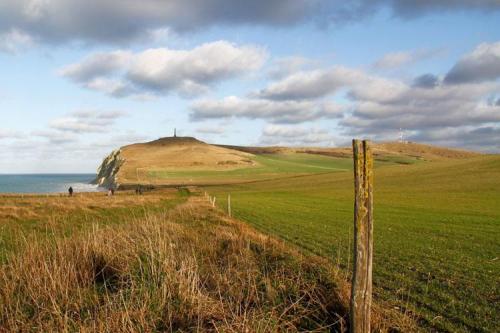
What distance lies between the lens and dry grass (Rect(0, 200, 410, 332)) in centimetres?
794

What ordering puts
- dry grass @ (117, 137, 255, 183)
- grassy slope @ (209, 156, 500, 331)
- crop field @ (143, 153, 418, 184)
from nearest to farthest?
grassy slope @ (209, 156, 500, 331) → crop field @ (143, 153, 418, 184) → dry grass @ (117, 137, 255, 183)

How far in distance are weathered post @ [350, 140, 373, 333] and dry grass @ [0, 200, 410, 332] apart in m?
0.53

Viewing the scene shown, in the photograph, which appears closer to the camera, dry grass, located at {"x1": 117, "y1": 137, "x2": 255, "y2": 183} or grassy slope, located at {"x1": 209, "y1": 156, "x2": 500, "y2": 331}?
grassy slope, located at {"x1": 209, "y1": 156, "x2": 500, "y2": 331}

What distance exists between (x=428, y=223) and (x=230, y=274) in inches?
1072

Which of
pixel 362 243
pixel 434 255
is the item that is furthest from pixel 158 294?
pixel 434 255

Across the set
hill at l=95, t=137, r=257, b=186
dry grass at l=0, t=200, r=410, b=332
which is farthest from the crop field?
dry grass at l=0, t=200, r=410, b=332

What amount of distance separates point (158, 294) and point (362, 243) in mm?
3811

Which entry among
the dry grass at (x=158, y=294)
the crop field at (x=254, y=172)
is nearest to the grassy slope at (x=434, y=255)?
the dry grass at (x=158, y=294)

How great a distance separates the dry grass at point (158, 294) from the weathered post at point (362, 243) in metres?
0.53

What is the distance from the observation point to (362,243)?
7520 mm

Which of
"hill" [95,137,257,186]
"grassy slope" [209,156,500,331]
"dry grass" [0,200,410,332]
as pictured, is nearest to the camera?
"dry grass" [0,200,410,332]

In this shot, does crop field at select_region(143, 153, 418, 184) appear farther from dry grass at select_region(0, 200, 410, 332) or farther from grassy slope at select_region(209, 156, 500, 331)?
dry grass at select_region(0, 200, 410, 332)

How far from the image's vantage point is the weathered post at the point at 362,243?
745cm

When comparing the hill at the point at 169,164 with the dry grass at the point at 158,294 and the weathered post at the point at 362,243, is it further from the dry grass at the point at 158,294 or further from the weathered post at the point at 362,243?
the weathered post at the point at 362,243
